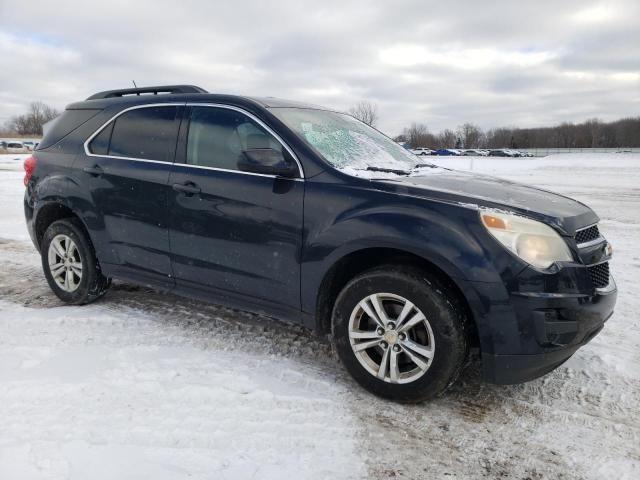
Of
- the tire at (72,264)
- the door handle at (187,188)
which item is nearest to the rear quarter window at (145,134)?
the door handle at (187,188)

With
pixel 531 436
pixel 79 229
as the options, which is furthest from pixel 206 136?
pixel 531 436

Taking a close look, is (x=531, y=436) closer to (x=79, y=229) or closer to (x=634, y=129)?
(x=79, y=229)

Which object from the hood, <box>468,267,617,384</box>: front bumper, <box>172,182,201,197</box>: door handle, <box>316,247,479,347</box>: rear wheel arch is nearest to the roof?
<box>172,182,201,197</box>: door handle

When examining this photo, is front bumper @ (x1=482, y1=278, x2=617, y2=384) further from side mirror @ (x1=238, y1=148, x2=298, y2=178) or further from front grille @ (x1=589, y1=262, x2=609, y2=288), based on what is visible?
side mirror @ (x1=238, y1=148, x2=298, y2=178)

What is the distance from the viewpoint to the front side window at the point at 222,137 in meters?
3.48

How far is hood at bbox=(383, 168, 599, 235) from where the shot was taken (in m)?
2.79

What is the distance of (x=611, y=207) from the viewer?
1096cm

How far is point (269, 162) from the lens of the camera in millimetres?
3191

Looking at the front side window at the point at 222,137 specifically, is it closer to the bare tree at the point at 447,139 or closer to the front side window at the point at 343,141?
the front side window at the point at 343,141

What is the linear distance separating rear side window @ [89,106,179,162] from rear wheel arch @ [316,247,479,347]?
1.60 meters

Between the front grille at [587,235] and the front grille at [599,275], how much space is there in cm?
16

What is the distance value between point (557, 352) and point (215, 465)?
1834mm

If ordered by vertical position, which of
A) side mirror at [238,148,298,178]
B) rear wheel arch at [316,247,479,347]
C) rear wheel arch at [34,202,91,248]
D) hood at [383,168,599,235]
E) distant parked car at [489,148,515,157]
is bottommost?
rear wheel arch at [316,247,479,347]

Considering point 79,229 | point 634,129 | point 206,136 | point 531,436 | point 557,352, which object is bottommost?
point 531,436
